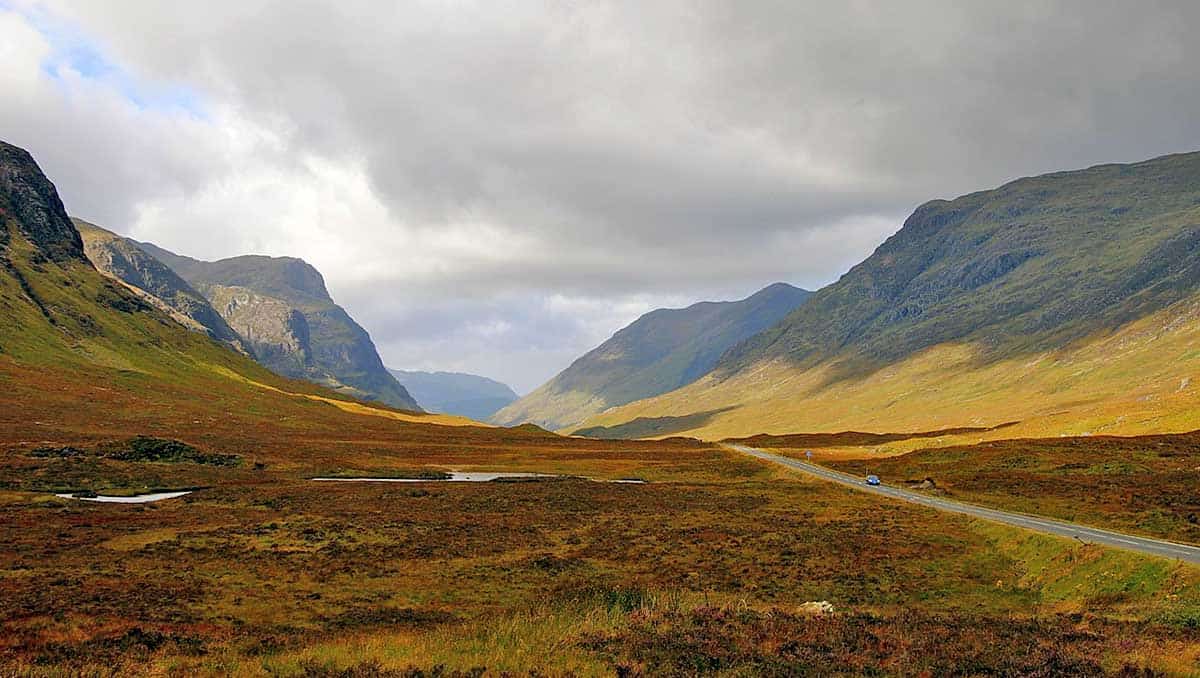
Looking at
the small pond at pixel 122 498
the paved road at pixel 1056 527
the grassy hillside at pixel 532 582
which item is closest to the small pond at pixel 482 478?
the grassy hillside at pixel 532 582

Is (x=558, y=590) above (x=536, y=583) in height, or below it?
above

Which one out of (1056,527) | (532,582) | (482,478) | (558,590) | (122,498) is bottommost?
(482,478)

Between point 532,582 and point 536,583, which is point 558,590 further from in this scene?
point 532,582

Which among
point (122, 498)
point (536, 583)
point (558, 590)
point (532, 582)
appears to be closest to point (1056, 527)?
point (558, 590)

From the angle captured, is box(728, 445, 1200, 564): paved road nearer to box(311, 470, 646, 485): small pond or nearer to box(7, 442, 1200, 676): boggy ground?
box(7, 442, 1200, 676): boggy ground

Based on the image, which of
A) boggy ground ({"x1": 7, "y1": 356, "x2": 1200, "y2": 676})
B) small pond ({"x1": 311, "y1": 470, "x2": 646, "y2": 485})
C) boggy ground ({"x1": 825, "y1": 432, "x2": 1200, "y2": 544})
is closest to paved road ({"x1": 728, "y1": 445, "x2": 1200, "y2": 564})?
boggy ground ({"x1": 825, "y1": 432, "x2": 1200, "y2": 544})

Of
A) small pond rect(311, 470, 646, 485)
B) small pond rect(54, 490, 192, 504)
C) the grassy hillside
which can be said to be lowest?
small pond rect(311, 470, 646, 485)

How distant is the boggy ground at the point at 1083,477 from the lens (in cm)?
4700

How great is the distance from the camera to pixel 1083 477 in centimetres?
6738

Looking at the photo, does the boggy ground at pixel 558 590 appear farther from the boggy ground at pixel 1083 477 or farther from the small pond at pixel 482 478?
the small pond at pixel 482 478

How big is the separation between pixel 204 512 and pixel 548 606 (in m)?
40.0

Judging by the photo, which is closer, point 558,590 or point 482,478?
point 558,590

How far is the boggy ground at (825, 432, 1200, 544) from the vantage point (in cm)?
4700

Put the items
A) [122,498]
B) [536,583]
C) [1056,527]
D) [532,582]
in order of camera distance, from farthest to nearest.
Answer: [122,498]
[1056,527]
[532,582]
[536,583]
